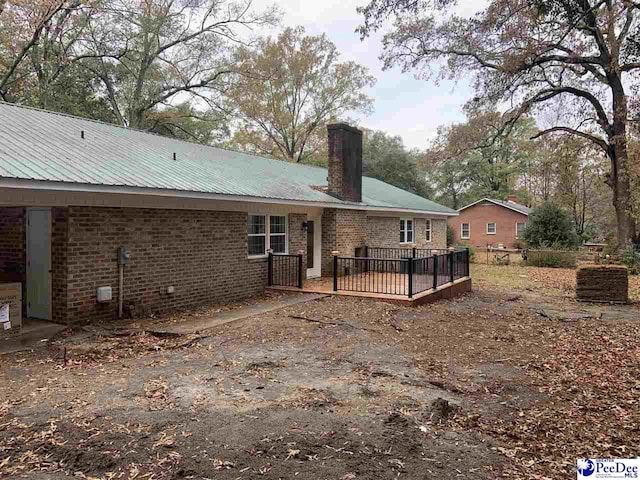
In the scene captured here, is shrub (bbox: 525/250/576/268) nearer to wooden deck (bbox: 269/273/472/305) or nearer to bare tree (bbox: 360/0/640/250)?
bare tree (bbox: 360/0/640/250)

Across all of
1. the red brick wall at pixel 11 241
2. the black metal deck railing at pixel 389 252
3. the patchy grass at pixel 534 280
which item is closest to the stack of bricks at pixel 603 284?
the patchy grass at pixel 534 280

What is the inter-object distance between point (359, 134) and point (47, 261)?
1209 cm

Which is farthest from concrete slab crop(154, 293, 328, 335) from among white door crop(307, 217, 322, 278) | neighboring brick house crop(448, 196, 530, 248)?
neighboring brick house crop(448, 196, 530, 248)

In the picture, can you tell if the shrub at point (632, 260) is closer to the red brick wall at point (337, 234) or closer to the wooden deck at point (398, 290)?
the wooden deck at point (398, 290)

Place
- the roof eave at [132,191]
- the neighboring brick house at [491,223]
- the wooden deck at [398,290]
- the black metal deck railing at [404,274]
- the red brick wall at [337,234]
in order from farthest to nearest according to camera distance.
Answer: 1. the neighboring brick house at [491,223]
2. the red brick wall at [337,234]
3. the black metal deck railing at [404,274]
4. the wooden deck at [398,290]
5. the roof eave at [132,191]

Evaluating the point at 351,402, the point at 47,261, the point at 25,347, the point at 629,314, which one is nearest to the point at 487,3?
the point at 629,314

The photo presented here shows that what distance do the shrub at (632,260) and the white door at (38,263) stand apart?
77.5 feet

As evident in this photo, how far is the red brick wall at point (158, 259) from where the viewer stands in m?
8.14

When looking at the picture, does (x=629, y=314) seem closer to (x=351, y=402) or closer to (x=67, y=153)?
(x=351, y=402)

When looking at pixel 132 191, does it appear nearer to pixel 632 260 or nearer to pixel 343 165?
pixel 343 165

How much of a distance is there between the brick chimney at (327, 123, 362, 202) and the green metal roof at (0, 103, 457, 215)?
0.69m

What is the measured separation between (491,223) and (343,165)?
29.9 m

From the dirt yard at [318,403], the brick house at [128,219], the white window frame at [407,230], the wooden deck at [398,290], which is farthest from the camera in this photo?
the white window frame at [407,230]

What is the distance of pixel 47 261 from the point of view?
8156 mm
